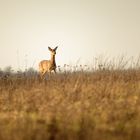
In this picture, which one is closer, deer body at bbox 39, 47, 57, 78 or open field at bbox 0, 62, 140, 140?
open field at bbox 0, 62, 140, 140

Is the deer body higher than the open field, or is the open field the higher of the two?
the deer body

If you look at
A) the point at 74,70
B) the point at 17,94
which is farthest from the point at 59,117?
the point at 74,70

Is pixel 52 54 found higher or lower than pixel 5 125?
higher

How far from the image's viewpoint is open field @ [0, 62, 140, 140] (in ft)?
14.1

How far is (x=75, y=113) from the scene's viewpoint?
5402mm

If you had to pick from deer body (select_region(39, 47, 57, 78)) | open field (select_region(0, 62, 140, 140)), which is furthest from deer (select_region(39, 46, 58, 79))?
open field (select_region(0, 62, 140, 140))

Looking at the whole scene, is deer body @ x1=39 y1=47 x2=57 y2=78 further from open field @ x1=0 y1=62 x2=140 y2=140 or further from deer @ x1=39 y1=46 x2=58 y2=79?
open field @ x1=0 y1=62 x2=140 y2=140

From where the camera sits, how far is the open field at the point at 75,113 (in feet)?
14.1

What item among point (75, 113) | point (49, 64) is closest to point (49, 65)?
point (49, 64)

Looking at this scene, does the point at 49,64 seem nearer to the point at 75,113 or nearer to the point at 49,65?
the point at 49,65

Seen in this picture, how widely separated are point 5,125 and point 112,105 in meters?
1.87

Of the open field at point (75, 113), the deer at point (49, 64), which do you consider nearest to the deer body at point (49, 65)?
the deer at point (49, 64)

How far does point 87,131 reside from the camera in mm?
4250

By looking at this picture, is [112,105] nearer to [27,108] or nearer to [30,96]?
[27,108]
